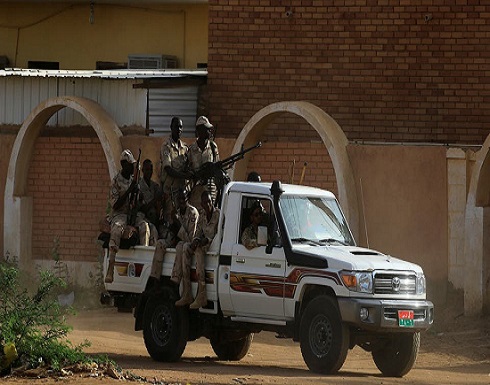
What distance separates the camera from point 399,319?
12391 millimetres

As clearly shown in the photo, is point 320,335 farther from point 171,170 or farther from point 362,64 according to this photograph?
point 362,64

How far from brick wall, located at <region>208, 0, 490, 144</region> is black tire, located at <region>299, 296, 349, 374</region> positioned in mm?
7353

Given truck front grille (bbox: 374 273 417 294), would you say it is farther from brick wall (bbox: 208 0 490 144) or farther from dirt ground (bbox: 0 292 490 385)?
brick wall (bbox: 208 0 490 144)

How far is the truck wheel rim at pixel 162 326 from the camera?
1384 cm

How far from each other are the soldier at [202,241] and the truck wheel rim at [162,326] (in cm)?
54

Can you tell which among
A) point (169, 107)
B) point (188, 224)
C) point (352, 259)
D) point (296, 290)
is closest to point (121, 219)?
point (188, 224)

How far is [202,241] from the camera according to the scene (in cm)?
1335

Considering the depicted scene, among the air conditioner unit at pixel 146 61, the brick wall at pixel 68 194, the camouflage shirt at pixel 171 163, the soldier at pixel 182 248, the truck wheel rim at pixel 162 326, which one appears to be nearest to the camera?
the soldier at pixel 182 248

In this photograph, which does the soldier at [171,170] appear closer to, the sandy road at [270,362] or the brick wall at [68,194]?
the sandy road at [270,362]

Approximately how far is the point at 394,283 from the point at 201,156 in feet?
10.2

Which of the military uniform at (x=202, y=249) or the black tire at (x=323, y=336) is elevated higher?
the military uniform at (x=202, y=249)

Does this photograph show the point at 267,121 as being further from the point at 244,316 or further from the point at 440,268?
the point at 244,316

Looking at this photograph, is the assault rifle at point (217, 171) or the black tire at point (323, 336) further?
the assault rifle at point (217, 171)

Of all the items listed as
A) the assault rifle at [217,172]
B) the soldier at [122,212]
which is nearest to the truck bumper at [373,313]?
the assault rifle at [217,172]
